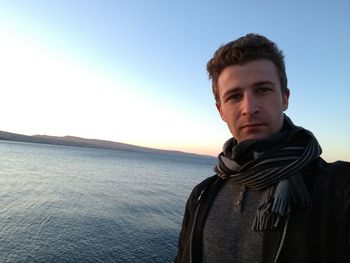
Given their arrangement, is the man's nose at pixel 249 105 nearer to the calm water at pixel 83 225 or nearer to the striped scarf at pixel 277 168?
the striped scarf at pixel 277 168

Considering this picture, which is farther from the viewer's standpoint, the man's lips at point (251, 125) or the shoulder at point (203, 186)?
the shoulder at point (203, 186)

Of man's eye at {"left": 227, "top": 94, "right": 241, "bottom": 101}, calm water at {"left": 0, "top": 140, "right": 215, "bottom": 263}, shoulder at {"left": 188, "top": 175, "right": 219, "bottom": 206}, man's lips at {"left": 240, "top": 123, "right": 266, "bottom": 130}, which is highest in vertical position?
man's eye at {"left": 227, "top": 94, "right": 241, "bottom": 101}

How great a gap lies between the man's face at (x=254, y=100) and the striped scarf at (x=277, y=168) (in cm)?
12

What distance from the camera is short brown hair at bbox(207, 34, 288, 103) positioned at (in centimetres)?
243

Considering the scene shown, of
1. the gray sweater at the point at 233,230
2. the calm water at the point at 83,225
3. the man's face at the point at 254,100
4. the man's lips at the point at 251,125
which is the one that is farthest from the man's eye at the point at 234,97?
the calm water at the point at 83,225

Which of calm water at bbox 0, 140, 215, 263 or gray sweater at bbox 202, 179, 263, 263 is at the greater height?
gray sweater at bbox 202, 179, 263, 263

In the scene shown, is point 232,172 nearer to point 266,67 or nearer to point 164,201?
point 266,67

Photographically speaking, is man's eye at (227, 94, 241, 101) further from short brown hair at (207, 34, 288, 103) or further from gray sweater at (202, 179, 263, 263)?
gray sweater at (202, 179, 263, 263)

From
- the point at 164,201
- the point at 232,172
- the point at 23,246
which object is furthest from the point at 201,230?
the point at 164,201

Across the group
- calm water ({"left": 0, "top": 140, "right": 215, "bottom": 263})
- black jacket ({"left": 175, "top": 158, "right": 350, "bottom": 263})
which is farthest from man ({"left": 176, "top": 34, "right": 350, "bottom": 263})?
calm water ({"left": 0, "top": 140, "right": 215, "bottom": 263})

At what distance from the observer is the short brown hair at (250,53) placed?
7.97 ft

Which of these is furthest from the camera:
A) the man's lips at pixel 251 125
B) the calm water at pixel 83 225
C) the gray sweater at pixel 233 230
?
the calm water at pixel 83 225

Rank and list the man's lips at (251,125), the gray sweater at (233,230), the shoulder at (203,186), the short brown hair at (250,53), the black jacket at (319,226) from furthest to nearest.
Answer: the shoulder at (203,186) < the short brown hair at (250,53) < the man's lips at (251,125) < the gray sweater at (233,230) < the black jacket at (319,226)

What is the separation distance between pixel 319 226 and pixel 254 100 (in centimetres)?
103
